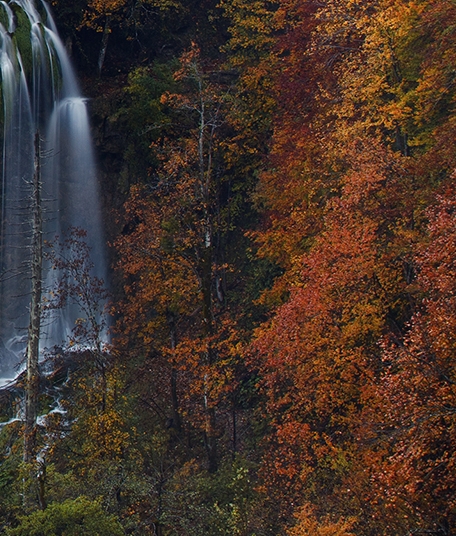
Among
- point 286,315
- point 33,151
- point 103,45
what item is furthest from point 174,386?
point 103,45

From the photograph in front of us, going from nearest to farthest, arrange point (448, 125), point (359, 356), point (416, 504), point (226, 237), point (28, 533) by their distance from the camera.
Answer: point (28, 533) < point (416, 504) < point (359, 356) < point (448, 125) < point (226, 237)

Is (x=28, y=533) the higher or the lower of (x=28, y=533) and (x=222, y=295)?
the lower

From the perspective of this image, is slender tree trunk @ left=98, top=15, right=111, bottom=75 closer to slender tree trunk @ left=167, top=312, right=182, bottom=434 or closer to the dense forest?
the dense forest

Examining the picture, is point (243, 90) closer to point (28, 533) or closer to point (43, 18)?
point (43, 18)

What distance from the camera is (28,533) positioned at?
7.91 metres

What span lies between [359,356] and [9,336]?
13.8 metres

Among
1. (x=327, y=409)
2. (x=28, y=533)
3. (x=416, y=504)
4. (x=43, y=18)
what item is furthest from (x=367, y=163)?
(x=43, y=18)

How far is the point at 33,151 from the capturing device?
20594mm

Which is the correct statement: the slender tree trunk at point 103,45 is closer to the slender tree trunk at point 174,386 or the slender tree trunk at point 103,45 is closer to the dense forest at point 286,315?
the dense forest at point 286,315

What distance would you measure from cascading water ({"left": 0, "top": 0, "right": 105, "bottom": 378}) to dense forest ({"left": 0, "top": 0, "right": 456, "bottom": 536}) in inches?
34.0

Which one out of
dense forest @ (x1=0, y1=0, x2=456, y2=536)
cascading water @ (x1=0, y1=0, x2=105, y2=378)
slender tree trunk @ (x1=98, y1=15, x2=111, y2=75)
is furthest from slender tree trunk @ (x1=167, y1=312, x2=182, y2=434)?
slender tree trunk @ (x1=98, y1=15, x2=111, y2=75)

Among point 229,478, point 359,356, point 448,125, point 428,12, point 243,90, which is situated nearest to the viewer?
point 359,356

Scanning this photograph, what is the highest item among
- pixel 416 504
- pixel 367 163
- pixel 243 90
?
pixel 243 90

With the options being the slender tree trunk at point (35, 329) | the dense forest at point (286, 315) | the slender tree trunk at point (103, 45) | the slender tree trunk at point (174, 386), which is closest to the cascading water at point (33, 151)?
the dense forest at point (286, 315)
